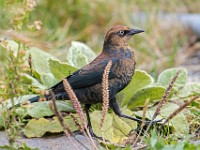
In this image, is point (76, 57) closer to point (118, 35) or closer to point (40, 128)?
point (118, 35)

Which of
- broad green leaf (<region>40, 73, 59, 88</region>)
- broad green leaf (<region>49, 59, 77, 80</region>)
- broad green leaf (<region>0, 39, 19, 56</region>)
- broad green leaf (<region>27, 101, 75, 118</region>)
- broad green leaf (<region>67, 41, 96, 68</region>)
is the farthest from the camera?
broad green leaf (<region>67, 41, 96, 68</region>)

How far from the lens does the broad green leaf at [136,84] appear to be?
15.3 ft

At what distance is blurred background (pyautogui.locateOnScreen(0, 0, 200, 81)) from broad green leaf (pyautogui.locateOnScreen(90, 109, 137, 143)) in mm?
2725

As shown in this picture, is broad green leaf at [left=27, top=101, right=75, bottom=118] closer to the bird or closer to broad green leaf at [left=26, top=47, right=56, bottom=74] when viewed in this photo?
the bird

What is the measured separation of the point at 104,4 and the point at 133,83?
3959 millimetres

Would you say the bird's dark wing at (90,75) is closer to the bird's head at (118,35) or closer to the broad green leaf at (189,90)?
the bird's head at (118,35)

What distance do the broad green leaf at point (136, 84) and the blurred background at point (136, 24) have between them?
2.34m

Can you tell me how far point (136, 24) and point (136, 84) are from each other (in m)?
3.52

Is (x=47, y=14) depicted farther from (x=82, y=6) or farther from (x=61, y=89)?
(x=61, y=89)

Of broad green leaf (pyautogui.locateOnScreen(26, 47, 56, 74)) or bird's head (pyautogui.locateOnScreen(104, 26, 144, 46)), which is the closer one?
bird's head (pyautogui.locateOnScreen(104, 26, 144, 46))

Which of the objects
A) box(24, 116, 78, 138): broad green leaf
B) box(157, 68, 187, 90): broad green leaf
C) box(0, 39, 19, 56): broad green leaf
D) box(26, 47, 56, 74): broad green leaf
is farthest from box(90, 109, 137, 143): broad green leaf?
box(26, 47, 56, 74): broad green leaf

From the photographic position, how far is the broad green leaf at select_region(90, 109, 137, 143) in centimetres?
414

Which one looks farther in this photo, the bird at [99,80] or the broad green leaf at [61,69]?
the broad green leaf at [61,69]

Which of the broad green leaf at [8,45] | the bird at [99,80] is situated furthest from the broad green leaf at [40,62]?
the bird at [99,80]
